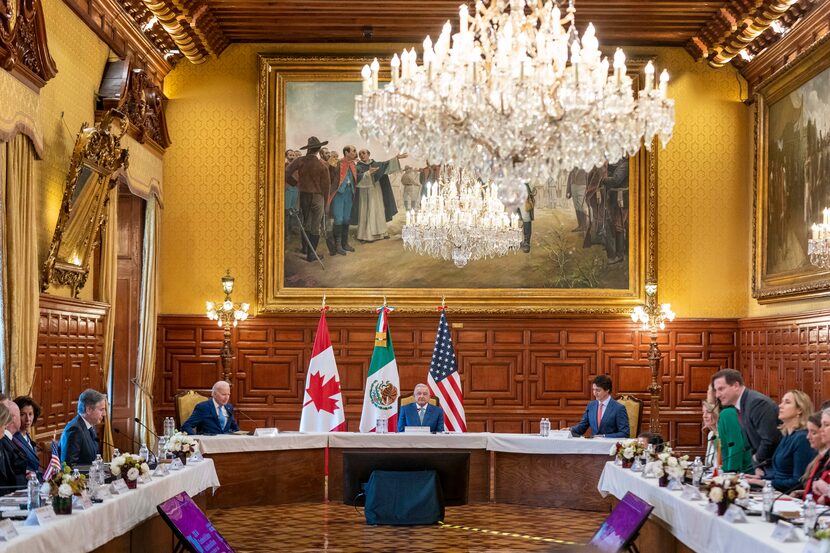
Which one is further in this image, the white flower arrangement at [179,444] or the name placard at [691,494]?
the white flower arrangement at [179,444]

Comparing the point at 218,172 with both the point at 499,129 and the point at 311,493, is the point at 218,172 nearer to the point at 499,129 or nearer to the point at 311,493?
the point at 311,493

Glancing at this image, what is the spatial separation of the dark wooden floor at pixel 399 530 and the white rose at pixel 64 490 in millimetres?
3307

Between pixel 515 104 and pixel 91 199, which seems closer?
pixel 515 104

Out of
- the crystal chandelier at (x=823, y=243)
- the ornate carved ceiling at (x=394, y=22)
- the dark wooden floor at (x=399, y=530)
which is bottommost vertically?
the dark wooden floor at (x=399, y=530)

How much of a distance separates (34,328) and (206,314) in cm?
562

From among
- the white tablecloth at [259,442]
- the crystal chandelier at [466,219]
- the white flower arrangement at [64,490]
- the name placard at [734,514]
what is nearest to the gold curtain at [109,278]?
the white tablecloth at [259,442]

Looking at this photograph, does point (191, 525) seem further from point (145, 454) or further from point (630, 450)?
point (630, 450)

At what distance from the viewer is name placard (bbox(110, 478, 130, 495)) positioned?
24.0 ft

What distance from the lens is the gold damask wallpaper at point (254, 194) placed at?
51.6 ft

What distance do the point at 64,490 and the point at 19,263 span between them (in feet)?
13.1

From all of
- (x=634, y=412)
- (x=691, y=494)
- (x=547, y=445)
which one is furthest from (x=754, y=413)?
(x=634, y=412)

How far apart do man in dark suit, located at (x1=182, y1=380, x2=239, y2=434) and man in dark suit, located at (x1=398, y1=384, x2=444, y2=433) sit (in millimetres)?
1932

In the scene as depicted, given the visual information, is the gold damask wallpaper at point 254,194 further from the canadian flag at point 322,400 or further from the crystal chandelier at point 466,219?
the crystal chandelier at point 466,219

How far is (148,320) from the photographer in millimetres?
14539
